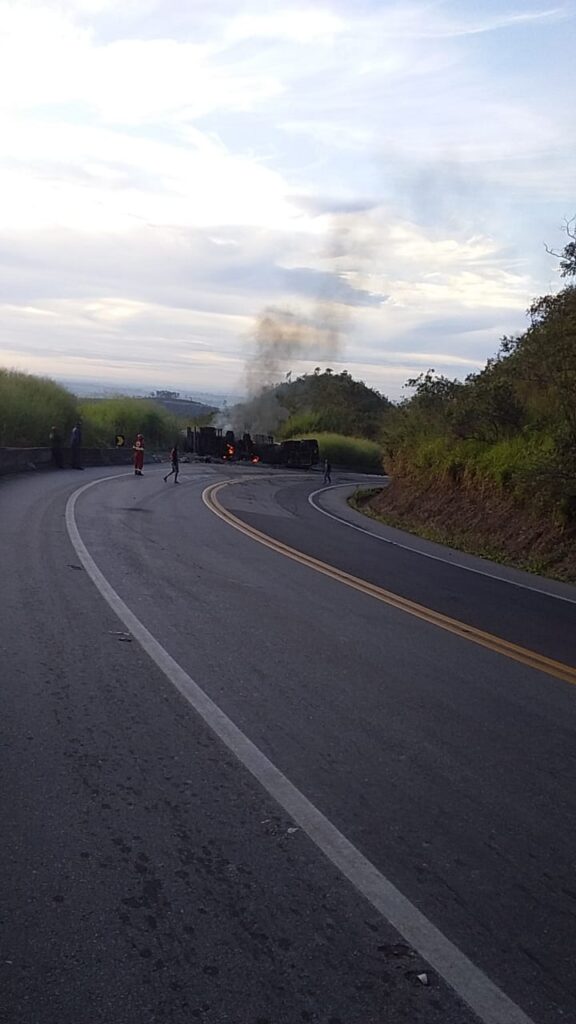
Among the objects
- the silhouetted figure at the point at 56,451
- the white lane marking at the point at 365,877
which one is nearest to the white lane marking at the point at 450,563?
the white lane marking at the point at 365,877

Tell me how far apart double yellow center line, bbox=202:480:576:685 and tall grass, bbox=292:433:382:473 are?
6214 cm

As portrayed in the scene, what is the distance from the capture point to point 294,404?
96.9 meters

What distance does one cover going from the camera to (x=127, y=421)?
64312mm

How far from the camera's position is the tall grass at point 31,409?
4338 cm

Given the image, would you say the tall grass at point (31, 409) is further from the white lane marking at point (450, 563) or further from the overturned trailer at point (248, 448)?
the white lane marking at point (450, 563)

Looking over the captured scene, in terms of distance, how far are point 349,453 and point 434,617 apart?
239ft

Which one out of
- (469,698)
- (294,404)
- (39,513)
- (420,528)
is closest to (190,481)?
(420,528)

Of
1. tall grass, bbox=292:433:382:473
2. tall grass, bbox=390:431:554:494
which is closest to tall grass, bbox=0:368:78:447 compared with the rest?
tall grass, bbox=390:431:554:494

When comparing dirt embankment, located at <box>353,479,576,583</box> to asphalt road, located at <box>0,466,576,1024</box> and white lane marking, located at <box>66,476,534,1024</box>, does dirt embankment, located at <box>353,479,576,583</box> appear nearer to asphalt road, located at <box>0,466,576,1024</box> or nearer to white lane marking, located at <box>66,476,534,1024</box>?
asphalt road, located at <box>0,466,576,1024</box>

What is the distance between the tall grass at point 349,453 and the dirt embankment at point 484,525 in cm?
4894

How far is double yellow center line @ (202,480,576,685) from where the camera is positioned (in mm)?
9977

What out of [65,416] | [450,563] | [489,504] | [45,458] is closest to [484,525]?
[489,504]

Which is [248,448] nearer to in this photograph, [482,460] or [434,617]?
[482,460]

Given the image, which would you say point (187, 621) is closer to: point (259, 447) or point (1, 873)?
point (1, 873)
